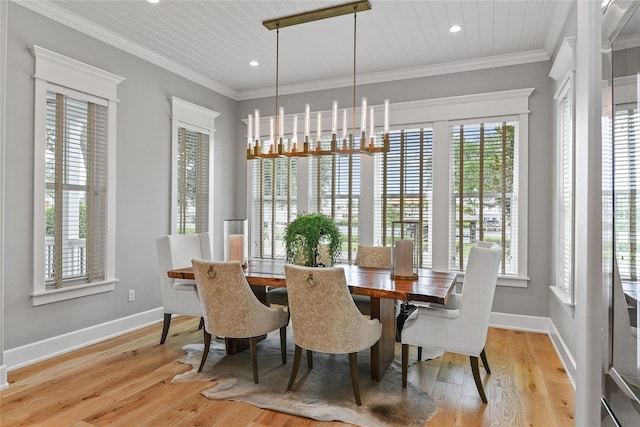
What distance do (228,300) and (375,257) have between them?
5.27 ft

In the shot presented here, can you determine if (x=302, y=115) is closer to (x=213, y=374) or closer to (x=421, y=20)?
(x=421, y=20)

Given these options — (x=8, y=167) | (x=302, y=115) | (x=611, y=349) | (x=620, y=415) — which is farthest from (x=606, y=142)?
(x=302, y=115)

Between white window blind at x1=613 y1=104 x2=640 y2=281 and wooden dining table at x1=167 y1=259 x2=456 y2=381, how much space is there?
1.74 meters

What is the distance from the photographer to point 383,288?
259cm

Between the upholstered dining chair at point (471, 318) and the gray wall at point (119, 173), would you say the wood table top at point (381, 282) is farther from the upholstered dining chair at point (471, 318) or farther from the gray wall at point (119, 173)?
the gray wall at point (119, 173)

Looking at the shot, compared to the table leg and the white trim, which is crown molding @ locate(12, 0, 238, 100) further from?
the table leg

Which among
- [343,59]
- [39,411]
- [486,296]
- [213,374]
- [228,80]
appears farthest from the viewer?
[228,80]

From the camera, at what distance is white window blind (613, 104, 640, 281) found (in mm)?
699

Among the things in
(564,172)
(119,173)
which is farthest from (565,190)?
(119,173)

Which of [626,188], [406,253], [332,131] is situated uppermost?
[332,131]

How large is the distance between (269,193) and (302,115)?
3.88 ft

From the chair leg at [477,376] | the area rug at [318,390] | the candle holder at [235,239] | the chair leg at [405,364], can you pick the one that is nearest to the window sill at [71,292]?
the area rug at [318,390]

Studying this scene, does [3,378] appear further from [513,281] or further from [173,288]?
[513,281]

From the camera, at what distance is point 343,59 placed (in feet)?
14.2
